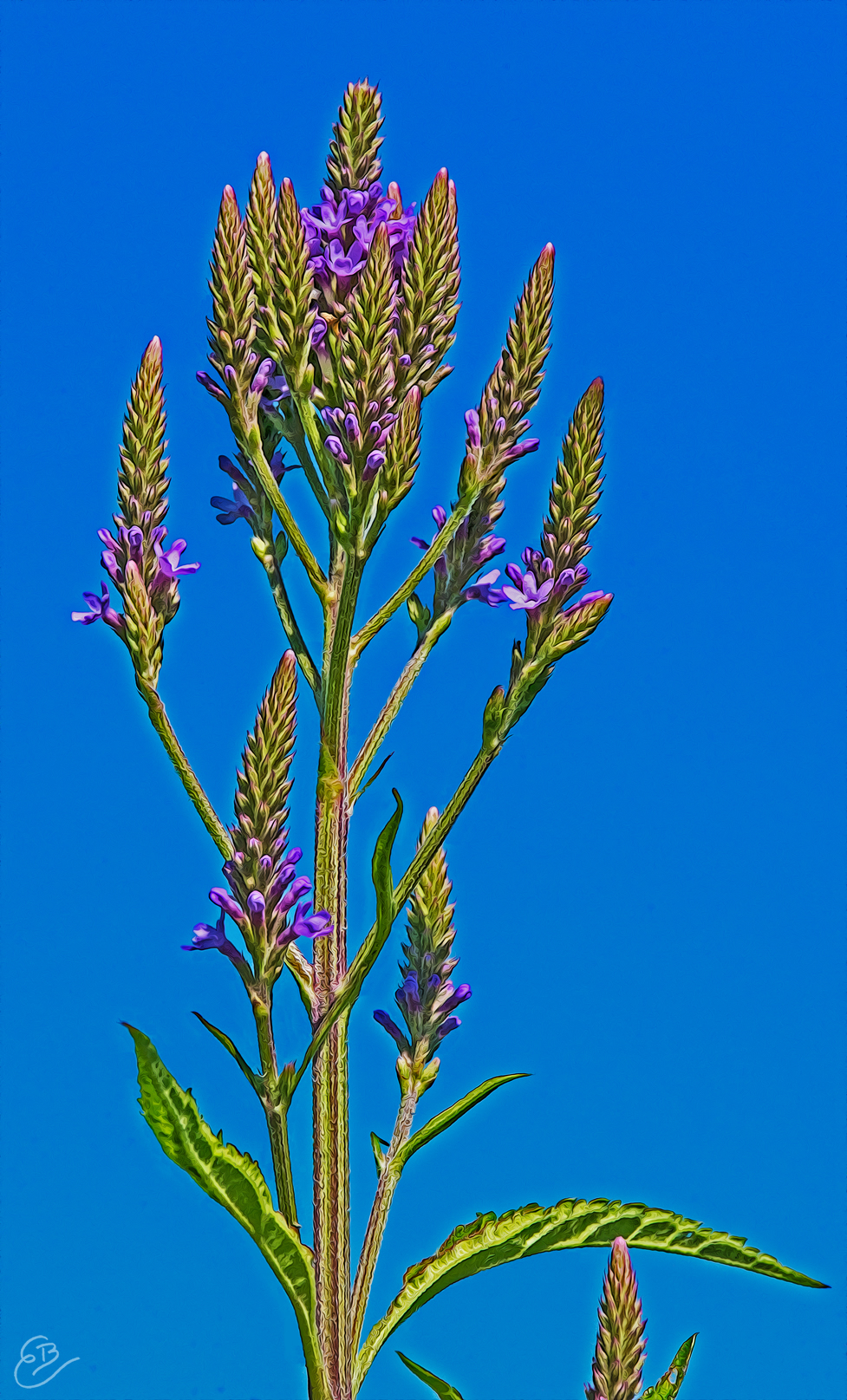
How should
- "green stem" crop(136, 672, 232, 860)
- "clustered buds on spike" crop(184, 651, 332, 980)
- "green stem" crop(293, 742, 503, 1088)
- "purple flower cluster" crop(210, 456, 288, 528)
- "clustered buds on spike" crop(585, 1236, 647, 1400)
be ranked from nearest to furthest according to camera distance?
1. "clustered buds on spike" crop(585, 1236, 647, 1400)
2. "clustered buds on spike" crop(184, 651, 332, 980)
3. "green stem" crop(293, 742, 503, 1088)
4. "green stem" crop(136, 672, 232, 860)
5. "purple flower cluster" crop(210, 456, 288, 528)

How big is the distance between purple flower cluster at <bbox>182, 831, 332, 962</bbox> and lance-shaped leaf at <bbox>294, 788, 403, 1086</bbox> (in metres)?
0.17

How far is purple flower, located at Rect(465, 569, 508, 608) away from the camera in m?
4.33

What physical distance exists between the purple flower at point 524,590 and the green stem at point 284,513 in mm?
538

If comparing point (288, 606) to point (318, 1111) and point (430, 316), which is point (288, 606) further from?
point (318, 1111)

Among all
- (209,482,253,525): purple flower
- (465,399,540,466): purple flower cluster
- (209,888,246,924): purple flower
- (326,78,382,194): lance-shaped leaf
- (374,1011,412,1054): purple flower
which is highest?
(326,78,382,194): lance-shaped leaf

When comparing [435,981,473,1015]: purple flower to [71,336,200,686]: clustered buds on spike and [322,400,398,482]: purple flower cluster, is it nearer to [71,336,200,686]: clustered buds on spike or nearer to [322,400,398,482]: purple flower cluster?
[71,336,200,686]: clustered buds on spike

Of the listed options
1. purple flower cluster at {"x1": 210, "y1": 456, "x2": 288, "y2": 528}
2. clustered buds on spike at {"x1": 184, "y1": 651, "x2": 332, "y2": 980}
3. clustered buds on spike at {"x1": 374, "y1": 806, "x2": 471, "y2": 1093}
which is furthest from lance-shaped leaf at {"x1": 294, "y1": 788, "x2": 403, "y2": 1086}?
purple flower cluster at {"x1": 210, "y1": 456, "x2": 288, "y2": 528}

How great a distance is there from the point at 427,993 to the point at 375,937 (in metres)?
0.58

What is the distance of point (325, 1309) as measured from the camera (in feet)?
13.2

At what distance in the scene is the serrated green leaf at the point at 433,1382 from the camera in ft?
12.7

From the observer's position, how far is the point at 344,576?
4.18 meters

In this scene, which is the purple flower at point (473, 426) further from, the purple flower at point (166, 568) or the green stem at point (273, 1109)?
the green stem at point (273, 1109)

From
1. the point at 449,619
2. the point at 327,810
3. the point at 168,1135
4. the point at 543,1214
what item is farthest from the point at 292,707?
the point at 543,1214

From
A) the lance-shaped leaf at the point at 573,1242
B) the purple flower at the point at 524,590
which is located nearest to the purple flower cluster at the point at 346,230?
the purple flower at the point at 524,590
